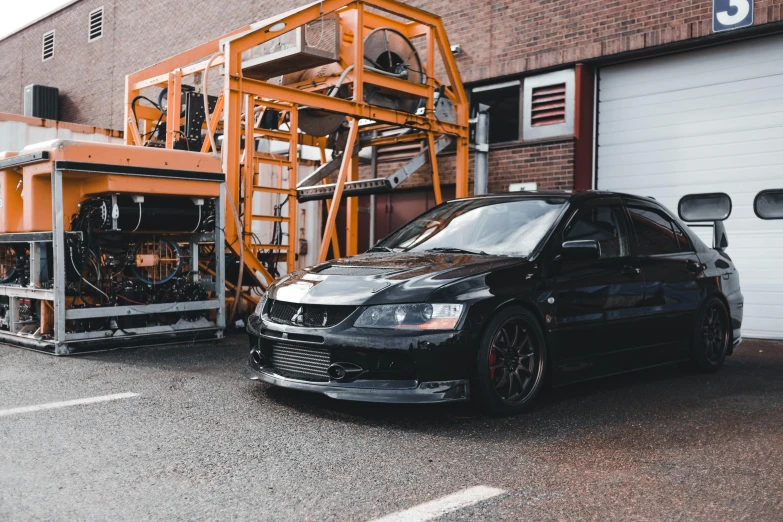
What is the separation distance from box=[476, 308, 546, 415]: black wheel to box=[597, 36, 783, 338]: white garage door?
5.59 m

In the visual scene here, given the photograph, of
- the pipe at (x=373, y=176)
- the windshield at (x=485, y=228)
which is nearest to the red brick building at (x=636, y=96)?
the pipe at (x=373, y=176)

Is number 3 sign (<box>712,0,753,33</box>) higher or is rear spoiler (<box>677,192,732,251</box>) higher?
number 3 sign (<box>712,0,753,33</box>)

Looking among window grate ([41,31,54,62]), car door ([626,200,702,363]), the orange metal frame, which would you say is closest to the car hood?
car door ([626,200,702,363])

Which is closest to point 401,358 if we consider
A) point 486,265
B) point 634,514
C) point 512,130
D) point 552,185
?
point 486,265

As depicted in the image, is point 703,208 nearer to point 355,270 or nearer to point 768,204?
point 768,204

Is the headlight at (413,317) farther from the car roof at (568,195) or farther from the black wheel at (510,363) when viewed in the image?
the car roof at (568,195)

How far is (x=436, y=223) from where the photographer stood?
20.3 ft

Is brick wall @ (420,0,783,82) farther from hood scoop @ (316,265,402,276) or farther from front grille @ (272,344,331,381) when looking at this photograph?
front grille @ (272,344,331,381)

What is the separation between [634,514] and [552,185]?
27.1 ft

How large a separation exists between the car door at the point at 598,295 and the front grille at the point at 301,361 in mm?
1557

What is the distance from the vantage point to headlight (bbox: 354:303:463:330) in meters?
4.62

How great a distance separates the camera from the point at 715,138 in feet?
32.4

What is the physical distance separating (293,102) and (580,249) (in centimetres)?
474

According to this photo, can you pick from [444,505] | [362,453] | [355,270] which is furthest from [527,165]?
[444,505]
